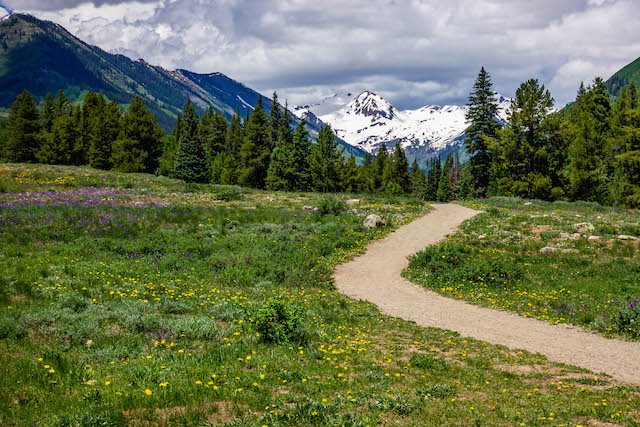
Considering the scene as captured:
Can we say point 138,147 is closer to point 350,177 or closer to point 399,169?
point 350,177

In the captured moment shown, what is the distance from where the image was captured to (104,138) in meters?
64.4

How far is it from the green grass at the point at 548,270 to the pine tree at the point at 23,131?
74.5 metres

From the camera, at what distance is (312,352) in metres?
8.20

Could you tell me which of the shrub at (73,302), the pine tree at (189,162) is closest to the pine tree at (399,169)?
the pine tree at (189,162)

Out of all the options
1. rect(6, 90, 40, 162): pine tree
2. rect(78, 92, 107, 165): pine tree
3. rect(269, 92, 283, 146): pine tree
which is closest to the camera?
rect(6, 90, 40, 162): pine tree

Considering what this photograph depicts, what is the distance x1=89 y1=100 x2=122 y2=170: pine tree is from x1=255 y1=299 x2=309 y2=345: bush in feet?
214

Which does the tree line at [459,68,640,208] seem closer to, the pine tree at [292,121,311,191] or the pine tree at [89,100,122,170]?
the pine tree at [292,121,311,191]

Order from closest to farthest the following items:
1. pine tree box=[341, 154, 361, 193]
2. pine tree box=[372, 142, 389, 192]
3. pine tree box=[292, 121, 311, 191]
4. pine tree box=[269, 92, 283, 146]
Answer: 1. pine tree box=[292, 121, 311, 191]
2. pine tree box=[341, 154, 361, 193]
3. pine tree box=[269, 92, 283, 146]
4. pine tree box=[372, 142, 389, 192]

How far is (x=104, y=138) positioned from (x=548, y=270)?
69.6 metres

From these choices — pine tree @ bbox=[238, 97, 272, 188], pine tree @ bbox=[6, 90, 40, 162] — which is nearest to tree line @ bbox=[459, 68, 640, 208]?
pine tree @ bbox=[238, 97, 272, 188]

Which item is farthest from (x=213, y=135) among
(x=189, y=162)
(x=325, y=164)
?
(x=325, y=164)

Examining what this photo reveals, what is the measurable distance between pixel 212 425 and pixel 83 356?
136 inches

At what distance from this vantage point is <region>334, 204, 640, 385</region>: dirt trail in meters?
9.17

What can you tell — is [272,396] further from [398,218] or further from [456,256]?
[398,218]
